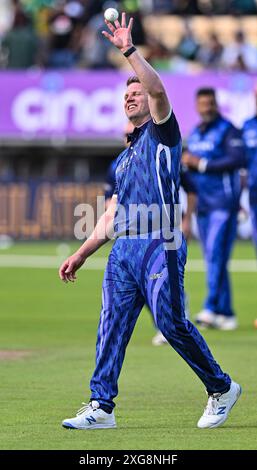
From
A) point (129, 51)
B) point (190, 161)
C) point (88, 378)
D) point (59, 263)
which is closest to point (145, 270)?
point (129, 51)

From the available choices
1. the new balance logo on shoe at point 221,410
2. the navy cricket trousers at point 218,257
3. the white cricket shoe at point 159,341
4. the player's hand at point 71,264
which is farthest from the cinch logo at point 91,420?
the navy cricket trousers at point 218,257

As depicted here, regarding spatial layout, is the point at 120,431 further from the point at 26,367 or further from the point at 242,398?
the point at 26,367

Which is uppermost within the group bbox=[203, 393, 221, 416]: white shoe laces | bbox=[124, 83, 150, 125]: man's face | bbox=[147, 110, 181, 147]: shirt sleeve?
bbox=[124, 83, 150, 125]: man's face

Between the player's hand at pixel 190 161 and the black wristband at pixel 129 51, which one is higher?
the black wristband at pixel 129 51

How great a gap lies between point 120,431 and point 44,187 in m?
19.7

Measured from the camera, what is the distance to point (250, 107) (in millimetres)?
27766

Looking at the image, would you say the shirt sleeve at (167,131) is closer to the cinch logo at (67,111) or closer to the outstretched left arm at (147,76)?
the outstretched left arm at (147,76)

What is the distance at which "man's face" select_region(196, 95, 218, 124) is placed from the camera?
→ 14.7 meters

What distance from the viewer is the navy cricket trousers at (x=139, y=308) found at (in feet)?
27.0

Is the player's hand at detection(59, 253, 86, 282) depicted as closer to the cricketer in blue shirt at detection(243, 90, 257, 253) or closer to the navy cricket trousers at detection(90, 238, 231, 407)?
the navy cricket trousers at detection(90, 238, 231, 407)

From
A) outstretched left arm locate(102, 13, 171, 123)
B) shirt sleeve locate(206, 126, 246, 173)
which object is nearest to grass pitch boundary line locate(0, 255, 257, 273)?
shirt sleeve locate(206, 126, 246, 173)

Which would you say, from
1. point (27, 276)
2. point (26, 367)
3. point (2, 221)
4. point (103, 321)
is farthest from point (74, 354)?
point (2, 221)

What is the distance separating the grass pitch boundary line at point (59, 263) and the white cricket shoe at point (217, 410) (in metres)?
13.4
